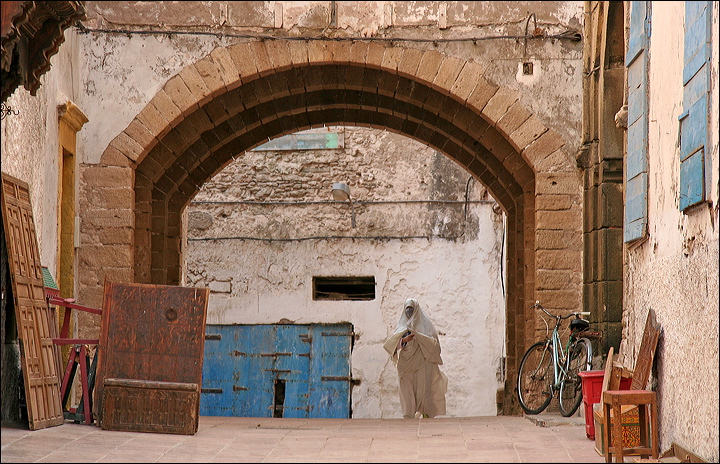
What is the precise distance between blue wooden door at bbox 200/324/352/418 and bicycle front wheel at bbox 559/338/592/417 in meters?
5.64

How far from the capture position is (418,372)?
1080 cm

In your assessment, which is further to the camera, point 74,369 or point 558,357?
point 558,357

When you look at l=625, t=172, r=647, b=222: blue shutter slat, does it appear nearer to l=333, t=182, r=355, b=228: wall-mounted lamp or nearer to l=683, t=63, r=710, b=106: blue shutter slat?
l=683, t=63, r=710, b=106: blue shutter slat

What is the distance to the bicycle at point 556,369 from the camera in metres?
8.30

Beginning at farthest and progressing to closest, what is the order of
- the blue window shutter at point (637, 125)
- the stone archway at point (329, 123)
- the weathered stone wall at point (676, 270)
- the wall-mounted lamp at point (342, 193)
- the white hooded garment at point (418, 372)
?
the wall-mounted lamp at point (342, 193)
the white hooded garment at point (418, 372)
the stone archway at point (329, 123)
the blue window shutter at point (637, 125)
the weathered stone wall at point (676, 270)

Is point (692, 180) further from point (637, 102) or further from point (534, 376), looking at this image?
point (534, 376)

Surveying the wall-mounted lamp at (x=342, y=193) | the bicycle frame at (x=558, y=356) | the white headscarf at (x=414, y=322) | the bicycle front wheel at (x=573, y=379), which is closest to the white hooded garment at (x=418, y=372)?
the white headscarf at (x=414, y=322)

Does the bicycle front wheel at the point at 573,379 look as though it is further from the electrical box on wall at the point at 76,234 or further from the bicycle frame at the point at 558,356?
the electrical box on wall at the point at 76,234

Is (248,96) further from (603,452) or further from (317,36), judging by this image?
(603,452)

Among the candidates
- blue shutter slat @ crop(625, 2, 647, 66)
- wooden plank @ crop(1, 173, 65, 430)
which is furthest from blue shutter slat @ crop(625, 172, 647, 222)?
wooden plank @ crop(1, 173, 65, 430)

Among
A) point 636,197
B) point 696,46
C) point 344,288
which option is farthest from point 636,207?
point 344,288

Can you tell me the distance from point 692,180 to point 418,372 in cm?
623

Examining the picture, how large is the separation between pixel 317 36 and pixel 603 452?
5332mm

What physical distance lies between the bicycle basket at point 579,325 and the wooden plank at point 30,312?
4466 mm
